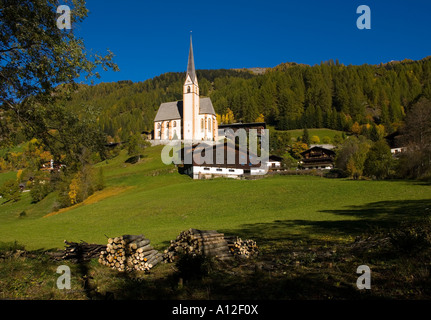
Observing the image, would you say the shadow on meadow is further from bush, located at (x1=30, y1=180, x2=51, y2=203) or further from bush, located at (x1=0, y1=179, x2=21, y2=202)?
bush, located at (x1=0, y1=179, x2=21, y2=202)

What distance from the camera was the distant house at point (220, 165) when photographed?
5497 cm

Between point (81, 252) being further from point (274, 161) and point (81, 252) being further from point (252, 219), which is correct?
point (274, 161)

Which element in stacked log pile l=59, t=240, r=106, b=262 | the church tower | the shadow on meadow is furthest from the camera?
the church tower

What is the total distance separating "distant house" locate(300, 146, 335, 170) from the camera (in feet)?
255

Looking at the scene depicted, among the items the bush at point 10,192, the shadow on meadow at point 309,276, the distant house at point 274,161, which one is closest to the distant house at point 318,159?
the distant house at point 274,161

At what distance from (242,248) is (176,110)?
97655mm

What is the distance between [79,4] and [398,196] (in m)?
28.4

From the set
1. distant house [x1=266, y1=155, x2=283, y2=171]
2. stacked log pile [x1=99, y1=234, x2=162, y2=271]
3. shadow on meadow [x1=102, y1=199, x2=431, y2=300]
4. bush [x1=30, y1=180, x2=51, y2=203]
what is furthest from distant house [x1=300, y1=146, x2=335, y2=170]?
stacked log pile [x1=99, y1=234, x2=162, y2=271]

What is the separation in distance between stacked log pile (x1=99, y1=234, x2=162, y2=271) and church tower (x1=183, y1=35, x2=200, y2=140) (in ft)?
283

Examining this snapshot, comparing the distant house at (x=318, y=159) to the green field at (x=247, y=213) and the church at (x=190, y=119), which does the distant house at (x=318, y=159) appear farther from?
the green field at (x=247, y=213)

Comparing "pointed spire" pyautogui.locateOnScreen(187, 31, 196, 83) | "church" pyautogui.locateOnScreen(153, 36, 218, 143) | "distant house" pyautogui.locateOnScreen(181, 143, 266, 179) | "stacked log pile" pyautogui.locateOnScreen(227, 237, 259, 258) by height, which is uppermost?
"pointed spire" pyautogui.locateOnScreen(187, 31, 196, 83)

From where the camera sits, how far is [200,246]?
31.7 ft

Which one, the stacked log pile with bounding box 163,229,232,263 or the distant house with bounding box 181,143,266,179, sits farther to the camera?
the distant house with bounding box 181,143,266,179

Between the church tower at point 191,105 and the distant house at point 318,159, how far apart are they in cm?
3922
